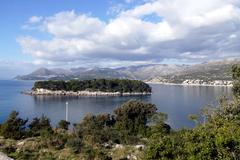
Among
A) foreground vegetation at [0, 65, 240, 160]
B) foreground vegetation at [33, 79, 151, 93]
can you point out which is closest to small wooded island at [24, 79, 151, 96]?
foreground vegetation at [33, 79, 151, 93]

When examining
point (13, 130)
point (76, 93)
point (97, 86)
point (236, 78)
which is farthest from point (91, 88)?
point (236, 78)

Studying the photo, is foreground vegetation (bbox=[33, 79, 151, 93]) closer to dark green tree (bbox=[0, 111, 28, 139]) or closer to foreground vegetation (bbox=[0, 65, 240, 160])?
foreground vegetation (bbox=[0, 65, 240, 160])

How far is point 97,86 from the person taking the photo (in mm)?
112250

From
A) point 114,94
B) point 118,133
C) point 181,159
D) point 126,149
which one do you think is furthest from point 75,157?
point 114,94

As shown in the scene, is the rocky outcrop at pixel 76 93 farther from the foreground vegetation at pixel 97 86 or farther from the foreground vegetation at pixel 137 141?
the foreground vegetation at pixel 137 141

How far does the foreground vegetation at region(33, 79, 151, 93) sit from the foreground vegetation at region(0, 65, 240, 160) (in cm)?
7686

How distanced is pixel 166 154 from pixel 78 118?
1854 inches

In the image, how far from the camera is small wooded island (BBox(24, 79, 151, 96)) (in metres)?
108

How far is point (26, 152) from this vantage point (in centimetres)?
1788

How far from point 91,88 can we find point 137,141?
89.2 metres

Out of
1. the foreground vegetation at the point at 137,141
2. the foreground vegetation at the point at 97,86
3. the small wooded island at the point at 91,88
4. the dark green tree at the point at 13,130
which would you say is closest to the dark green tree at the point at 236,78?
the foreground vegetation at the point at 137,141

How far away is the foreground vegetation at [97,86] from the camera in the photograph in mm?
109713

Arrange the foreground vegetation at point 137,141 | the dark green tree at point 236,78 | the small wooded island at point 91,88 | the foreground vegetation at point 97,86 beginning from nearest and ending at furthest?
the foreground vegetation at point 137,141, the dark green tree at point 236,78, the small wooded island at point 91,88, the foreground vegetation at point 97,86

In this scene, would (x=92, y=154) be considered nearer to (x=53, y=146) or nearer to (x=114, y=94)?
(x=53, y=146)
